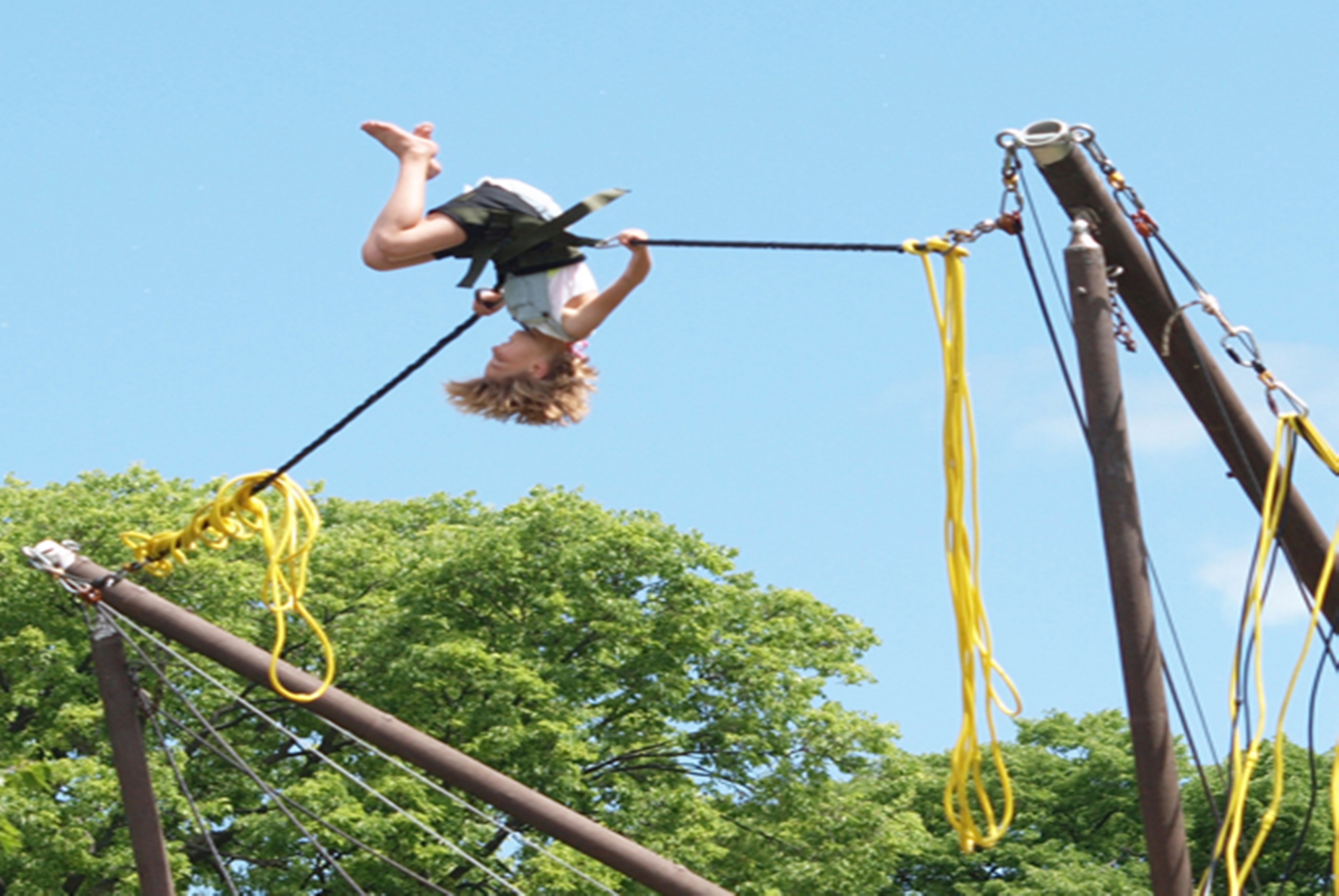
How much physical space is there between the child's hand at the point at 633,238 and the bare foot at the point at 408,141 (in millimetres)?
684

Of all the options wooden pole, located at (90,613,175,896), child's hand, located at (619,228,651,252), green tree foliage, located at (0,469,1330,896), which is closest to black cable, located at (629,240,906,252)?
child's hand, located at (619,228,651,252)

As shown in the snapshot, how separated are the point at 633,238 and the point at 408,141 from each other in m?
0.80

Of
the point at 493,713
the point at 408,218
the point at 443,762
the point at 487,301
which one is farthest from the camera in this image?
the point at 493,713

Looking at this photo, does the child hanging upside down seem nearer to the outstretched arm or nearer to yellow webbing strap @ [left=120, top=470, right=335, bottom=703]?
the outstretched arm

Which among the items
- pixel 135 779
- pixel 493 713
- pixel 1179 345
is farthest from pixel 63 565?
pixel 493 713

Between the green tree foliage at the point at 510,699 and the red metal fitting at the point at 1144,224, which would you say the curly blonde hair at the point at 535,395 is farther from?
the green tree foliage at the point at 510,699

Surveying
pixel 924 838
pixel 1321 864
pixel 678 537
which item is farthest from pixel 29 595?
pixel 1321 864

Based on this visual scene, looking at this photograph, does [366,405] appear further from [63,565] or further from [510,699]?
[510,699]

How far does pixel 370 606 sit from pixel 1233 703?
17164mm

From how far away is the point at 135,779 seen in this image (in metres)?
8.66

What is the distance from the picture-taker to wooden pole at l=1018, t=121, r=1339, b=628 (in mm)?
5680

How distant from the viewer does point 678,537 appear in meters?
22.0

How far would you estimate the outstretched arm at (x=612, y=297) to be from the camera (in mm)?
5906

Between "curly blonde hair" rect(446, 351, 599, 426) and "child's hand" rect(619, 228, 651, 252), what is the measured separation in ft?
1.78
